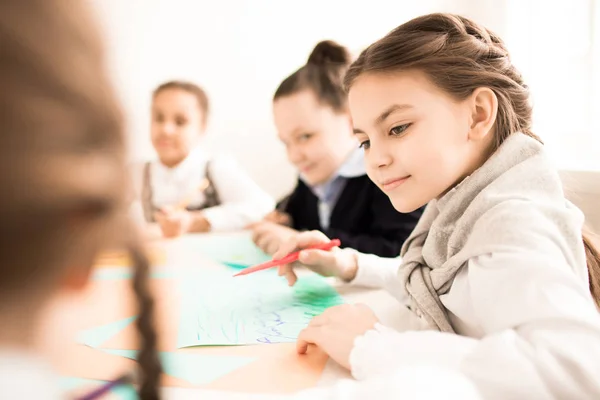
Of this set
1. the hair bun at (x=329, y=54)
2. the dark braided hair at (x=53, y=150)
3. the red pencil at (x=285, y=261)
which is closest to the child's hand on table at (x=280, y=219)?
the hair bun at (x=329, y=54)

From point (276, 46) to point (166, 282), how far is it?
1.37 metres

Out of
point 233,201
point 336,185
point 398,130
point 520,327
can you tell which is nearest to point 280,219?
point 336,185

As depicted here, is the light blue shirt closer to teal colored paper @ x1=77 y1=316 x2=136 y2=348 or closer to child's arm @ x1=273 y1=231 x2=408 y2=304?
child's arm @ x1=273 y1=231 x2=408 y2=304

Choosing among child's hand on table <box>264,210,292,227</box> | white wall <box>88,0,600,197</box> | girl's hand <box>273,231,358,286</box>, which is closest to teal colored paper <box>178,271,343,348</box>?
girl's hand <box>273,231,358,286</box>

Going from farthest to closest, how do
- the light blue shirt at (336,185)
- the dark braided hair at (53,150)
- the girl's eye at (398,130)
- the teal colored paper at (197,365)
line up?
the light blue shirt at (336,185) → the girl's eye at (398,130) → the teal colored paper at (197,365) → the dark braided hair at (53,150)

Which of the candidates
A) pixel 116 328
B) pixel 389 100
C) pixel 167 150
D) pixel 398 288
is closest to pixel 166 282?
pixel 116 328

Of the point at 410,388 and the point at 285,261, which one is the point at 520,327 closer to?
the point at 410,388

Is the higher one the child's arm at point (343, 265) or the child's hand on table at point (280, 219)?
the child's arm at point (343, 265)

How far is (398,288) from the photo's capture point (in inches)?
29.3

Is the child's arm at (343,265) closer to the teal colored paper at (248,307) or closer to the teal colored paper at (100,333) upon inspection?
the teal colored paper at (248,307)

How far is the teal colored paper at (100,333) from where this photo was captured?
56 centimetres

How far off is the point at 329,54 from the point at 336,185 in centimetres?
32

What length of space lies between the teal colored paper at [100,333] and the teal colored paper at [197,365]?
30 mm

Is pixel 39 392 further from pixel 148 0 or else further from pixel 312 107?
pixel 148 0
